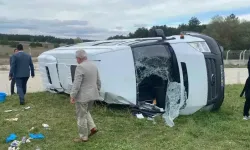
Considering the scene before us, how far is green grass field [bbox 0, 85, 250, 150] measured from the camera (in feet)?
18.5

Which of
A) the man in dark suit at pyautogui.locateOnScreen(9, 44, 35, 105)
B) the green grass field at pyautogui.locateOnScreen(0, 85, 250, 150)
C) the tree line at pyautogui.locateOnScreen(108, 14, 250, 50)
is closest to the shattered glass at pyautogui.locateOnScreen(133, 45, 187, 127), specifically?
the green grass field at pyautogui.locateOnScreen(0, 85, 250, 150)

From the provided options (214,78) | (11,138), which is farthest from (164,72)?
(11,138)

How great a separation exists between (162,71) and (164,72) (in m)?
0.05

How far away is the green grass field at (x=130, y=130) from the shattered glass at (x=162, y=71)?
35 centimetres

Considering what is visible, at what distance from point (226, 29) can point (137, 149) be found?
49725mm

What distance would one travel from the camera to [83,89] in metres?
5.58

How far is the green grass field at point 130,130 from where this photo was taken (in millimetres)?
5641

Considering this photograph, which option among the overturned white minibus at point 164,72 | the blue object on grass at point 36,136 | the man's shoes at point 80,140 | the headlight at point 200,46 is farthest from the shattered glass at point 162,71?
the blue object on grass at point 36,136

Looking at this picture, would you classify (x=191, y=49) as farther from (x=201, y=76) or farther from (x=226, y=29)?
(x=226, y=29)

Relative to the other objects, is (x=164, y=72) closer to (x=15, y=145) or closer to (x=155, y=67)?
(x=155, y=67)

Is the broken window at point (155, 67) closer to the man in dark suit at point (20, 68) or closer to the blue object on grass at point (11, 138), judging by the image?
the blue object on grass at point (11, 138)

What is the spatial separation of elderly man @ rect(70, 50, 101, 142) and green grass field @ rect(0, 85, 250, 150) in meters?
0.37

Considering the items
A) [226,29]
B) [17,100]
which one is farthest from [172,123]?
[226,29]

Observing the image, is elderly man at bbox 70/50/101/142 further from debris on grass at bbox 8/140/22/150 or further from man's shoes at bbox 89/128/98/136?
debris on grass at bbox 8/140/22/150
